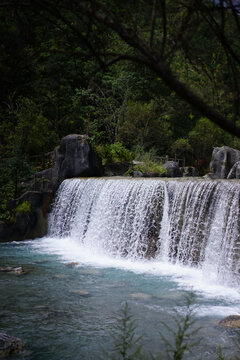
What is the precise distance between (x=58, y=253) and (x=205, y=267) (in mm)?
4291

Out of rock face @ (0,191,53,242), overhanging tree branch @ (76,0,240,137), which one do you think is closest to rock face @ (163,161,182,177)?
rock face @ (0,191,53,242)

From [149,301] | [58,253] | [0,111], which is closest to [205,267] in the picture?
[149,301]

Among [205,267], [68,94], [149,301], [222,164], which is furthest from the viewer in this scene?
[68,94]

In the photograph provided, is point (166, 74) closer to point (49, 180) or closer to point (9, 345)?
point (9, 345)

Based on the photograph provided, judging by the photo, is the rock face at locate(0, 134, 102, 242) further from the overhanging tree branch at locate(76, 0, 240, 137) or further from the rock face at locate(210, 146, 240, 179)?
the overhanging tree branch at locate(76, 0, 240, 137)

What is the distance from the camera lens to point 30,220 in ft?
44.3

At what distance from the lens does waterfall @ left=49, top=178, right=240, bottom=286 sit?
28.3 ft

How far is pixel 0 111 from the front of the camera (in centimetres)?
2172

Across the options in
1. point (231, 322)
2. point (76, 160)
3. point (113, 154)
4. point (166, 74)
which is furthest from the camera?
point (113, 154)

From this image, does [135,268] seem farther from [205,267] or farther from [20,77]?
[20,77]

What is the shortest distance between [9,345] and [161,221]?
637 centimetres

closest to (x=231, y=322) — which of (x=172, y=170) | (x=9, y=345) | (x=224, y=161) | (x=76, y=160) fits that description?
(x=9, y=345)

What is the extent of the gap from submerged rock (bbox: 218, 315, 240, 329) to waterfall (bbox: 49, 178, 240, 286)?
2314 millimetres

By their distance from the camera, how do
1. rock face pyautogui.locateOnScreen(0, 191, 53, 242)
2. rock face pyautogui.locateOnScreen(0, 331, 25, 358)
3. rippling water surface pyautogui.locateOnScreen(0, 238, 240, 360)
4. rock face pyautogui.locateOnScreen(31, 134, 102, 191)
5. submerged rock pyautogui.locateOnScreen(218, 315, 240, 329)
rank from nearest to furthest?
1. rock face pyautogui.locateOnScreen(0, 331, 25, 358)
2. rippling water surface pyautogui.locateOnScreen(0, 238, 240, 360)
3. submerged rock pyautogui.locateOnScreen(218, 315, 240, 329)
4. rock face pyautogui.locateOnScreen(0, 191, 53, 242)
5. rock face pyautogui.locateOnScreen(31, 134, 102, 191)
